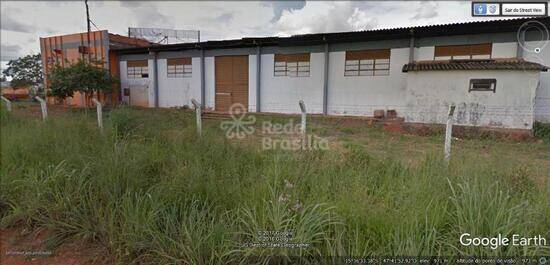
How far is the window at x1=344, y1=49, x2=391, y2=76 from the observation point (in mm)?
13031

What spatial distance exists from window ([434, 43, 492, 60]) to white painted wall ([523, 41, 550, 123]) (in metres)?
1.19

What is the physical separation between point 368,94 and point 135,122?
10.5 metres

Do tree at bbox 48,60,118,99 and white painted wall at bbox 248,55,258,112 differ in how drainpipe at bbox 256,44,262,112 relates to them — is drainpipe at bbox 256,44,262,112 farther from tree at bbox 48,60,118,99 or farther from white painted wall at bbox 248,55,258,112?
tree at bbox 48,60,118,99

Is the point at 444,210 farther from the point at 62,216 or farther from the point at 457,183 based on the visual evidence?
the point at 62,216

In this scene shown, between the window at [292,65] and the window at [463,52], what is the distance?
18.7ft

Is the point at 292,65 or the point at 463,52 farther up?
the point at 463,52

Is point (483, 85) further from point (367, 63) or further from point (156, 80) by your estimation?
point (156, 80)

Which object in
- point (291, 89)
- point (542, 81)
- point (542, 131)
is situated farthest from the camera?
point (291, 89)

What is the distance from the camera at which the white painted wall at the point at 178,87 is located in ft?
57.7

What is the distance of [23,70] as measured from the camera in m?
32.8

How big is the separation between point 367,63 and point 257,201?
40.0 ft

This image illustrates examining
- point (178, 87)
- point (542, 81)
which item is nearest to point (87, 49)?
point (178, 87)

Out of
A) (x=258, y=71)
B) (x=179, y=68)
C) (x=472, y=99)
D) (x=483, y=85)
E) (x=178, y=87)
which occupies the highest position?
(x=179, y=68)

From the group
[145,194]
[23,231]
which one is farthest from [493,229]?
[23,231]
